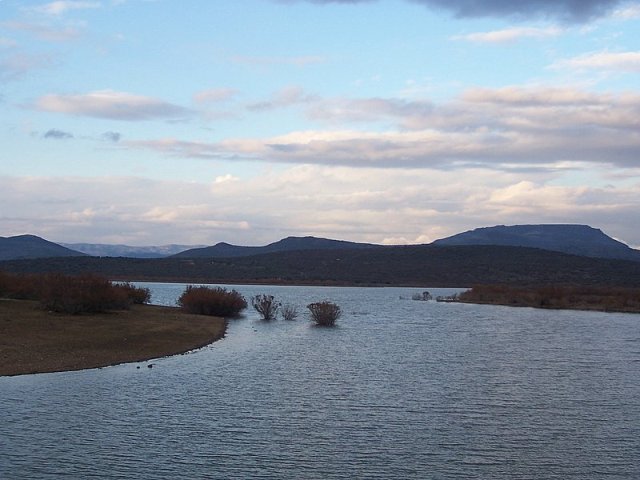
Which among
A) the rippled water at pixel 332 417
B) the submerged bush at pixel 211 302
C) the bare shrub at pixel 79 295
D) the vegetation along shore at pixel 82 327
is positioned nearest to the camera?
the rippled water at pixel 332 417

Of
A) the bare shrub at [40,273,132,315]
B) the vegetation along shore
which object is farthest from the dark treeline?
the bare shrub at [40,273,132,315]

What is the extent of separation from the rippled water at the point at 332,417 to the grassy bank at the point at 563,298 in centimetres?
4994

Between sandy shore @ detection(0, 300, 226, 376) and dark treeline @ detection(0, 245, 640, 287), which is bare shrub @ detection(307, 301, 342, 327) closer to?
sandy shore @ detection(0, 300, 226, 376)

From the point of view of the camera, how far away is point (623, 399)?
2809 cm

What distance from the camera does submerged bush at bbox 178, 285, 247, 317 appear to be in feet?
221

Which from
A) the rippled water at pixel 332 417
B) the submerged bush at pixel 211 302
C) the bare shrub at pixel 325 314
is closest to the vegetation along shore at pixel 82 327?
the submerged bush at pixel 211 302

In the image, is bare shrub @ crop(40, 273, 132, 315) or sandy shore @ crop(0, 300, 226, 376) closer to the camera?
sandy shore @ crop(0, 300, 226, 376)

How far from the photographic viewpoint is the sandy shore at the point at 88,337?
1307 inches

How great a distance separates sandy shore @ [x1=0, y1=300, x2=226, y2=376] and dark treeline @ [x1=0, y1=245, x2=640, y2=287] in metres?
95.4

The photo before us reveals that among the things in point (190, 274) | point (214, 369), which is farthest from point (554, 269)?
point (214, 369)

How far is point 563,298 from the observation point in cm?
9650

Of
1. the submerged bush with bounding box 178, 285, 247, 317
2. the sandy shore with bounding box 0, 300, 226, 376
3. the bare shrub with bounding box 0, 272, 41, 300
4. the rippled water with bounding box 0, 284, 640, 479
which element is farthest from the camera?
the submerged bush with bounding box 178, 285, 247, 317

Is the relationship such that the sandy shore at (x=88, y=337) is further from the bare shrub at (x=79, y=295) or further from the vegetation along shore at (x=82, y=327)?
the bare shrub at (x=79, y=295)

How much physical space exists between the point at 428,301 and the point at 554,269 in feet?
191
